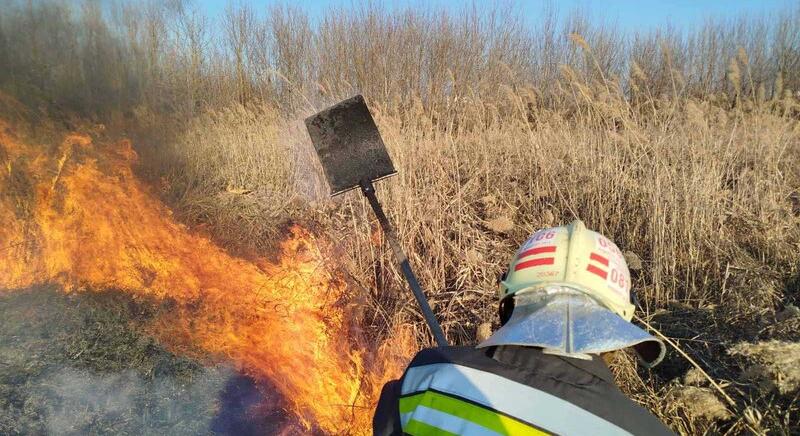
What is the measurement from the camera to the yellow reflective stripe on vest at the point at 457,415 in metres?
1.33

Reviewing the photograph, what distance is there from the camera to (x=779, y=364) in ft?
7.91

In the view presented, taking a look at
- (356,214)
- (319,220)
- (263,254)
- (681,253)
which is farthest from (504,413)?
(263,254)

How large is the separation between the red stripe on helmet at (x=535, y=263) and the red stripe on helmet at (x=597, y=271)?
4.0 inches

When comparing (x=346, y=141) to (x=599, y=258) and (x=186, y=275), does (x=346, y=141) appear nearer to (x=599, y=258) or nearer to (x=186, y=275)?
(x=599, y=258)

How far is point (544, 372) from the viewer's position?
1428 millimetres

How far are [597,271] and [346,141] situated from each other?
7.68ft

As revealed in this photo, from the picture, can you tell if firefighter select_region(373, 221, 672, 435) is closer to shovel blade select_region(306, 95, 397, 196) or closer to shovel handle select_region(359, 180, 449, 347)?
shovel handle select_region(359, 180, 449, 347)

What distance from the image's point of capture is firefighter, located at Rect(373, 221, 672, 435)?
1351mm

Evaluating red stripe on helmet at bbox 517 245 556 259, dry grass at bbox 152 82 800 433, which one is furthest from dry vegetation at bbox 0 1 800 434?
red stripe on helmet at bbox 517 245 556 259

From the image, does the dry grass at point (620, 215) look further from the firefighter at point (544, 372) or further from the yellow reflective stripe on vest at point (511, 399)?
the yellow reflective stripe on vest at point (511, 399)

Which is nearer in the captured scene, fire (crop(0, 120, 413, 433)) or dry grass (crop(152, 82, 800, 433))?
dry grass (crop(152, 82, 800, 433))

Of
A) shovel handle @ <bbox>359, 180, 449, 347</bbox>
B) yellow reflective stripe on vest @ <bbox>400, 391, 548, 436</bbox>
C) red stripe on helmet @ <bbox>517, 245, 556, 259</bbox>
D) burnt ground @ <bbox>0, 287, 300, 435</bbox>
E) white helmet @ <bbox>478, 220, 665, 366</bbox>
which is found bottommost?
burnt ground @ <bbox>0, 287, 300, 435</bbox>

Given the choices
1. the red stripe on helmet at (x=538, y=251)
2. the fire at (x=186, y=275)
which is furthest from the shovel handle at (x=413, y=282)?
the red stripe on helmet at (x=538, y=251)

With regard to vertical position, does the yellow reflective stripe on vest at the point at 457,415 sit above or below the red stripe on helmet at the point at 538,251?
below
